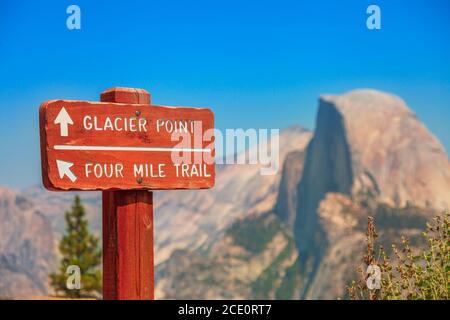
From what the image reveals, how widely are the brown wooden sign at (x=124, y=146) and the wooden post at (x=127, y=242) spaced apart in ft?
0.63

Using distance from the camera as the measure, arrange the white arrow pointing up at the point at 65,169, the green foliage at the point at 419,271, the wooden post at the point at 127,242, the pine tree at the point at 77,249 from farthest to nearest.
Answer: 1. the pine tree at the point at 77,249
2. the green foliage at the point at 419,271
3. the wooden post at the point at 127,242
4. the white arrow pointing up at the point at 65,169

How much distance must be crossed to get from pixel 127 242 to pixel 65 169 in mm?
1065

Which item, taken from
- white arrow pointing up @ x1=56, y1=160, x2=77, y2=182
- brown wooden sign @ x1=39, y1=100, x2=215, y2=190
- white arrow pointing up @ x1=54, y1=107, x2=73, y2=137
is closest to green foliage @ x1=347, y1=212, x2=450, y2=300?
brown wooden sign @ x1=39, y1=100, x2=215, y2=190

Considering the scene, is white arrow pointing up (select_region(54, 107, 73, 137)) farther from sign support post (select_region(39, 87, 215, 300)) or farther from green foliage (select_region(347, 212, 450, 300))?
green foliage (select_region(347, 212, 450, 300))

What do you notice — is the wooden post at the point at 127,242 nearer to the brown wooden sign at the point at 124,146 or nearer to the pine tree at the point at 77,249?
the brown wooden sign at the point at 124,146

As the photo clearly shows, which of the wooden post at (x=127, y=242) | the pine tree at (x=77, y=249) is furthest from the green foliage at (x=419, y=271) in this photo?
the pine tree at (x=77, y=249)

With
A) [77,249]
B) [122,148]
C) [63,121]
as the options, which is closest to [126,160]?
[122,148]

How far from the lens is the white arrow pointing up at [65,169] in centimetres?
742

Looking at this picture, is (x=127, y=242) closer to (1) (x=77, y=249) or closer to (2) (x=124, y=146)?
(2) (x=124, y=146)

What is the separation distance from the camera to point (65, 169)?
24.4 ft

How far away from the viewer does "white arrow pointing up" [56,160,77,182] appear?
742 centimetres

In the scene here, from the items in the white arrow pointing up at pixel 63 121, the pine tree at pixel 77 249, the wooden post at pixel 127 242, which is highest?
the white arrow pointing up at pixel 63 121

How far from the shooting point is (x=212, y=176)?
8430mm
